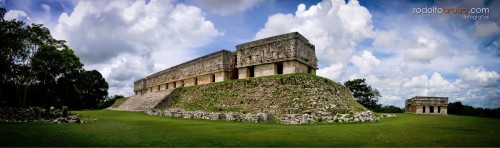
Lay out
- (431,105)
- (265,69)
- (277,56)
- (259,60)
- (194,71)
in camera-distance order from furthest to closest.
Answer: (431,105) → (194,71) → (259,60) → (265,69) → (277,56)

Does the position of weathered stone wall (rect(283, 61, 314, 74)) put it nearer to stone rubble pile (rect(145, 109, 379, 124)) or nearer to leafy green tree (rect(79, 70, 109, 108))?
stone rubble pile (rect(145, 109, 379, 124))

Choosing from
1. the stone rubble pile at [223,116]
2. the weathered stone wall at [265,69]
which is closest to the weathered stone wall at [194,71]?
the weathered stone wall at [265,69]

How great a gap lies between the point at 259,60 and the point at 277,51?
1.86m

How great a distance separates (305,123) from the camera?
12.9m

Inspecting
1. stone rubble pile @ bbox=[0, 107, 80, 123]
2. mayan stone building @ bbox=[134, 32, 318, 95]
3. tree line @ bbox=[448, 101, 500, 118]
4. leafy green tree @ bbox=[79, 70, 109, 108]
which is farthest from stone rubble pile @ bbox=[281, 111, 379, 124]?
leafy green tree @ bbox=[79, 70, 109, 108]

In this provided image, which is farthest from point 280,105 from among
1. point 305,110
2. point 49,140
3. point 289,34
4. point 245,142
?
point 49,140

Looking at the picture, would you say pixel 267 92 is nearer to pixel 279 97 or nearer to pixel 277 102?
pixel 279 97

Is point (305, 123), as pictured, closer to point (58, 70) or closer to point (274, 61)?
point (274, 61)

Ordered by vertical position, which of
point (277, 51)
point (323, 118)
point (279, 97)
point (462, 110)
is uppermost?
point (277, 51)

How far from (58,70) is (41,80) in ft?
3.45

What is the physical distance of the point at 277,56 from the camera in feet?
68.5

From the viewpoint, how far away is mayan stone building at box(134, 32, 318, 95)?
20.4 metres

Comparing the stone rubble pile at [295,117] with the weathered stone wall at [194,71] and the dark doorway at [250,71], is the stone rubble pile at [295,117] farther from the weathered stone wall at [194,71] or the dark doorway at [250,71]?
the weathered stone wall at [194,71]

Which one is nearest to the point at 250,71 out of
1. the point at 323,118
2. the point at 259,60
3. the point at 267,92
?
the point at 259,60
